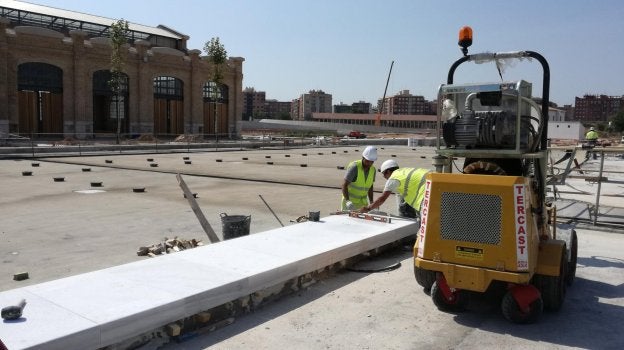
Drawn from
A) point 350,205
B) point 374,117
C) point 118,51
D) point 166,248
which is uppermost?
point 118,51

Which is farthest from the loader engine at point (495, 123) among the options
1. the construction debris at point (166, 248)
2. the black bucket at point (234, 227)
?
the construction debris at point (166, 248)

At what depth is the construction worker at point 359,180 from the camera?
791 centimetres

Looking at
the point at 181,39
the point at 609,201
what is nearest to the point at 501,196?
the point at 609,201

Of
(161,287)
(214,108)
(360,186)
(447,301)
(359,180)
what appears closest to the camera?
(161,287)

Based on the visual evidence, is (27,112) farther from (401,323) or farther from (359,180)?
(401,323)

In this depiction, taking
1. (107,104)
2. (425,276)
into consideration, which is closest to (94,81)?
(107,104)

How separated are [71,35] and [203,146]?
55.1 ft

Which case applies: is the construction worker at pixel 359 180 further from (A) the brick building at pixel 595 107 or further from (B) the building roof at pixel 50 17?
(A) the brick building at pixel 595 107

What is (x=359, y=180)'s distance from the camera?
26.7 ft

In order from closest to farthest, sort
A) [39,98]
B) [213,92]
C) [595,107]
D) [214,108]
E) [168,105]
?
1. [39,98]
2. [168,105]
3. [213,92]
4. [214,108]
5. [595,107]

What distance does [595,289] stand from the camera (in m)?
6.05

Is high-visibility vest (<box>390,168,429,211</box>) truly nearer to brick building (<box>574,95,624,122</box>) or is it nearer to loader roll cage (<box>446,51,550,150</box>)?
loader roll cage (<box>446,51,550,150</box>)

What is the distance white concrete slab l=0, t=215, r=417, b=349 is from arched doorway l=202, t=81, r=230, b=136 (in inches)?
1935

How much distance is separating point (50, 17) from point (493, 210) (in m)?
53.2
